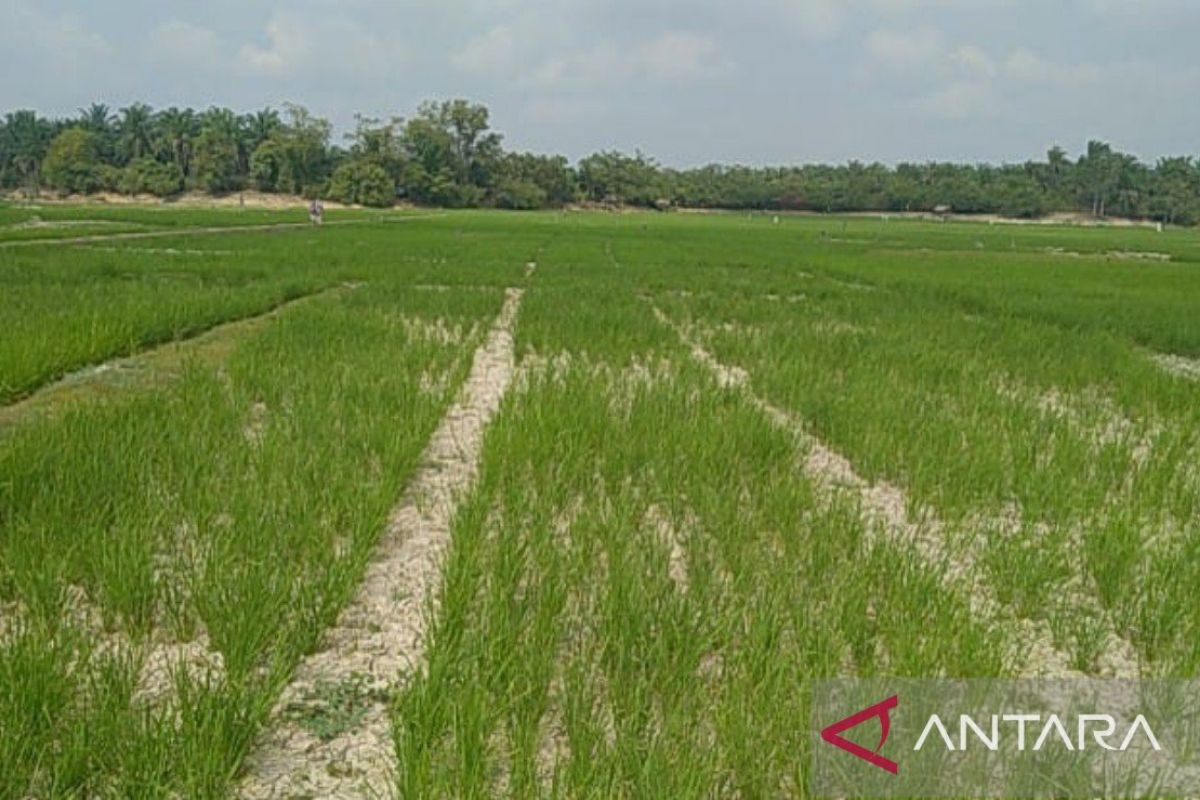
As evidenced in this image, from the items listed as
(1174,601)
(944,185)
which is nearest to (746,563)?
(1174,601)

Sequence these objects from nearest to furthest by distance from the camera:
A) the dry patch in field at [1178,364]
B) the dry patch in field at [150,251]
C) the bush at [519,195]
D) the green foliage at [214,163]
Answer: the dry patch in field at [1178,364] → the dry patch in field at [150,251] → the green foliage at [214,163] → the bush at [519,195]

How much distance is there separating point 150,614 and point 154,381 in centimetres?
430

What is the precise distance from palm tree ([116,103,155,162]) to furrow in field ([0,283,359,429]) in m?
80.0

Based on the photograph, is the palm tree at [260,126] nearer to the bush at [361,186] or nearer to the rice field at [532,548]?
the bush at [361,186]

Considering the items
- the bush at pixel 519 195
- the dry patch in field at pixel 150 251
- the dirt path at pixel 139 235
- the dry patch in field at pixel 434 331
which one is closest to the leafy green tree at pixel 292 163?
the bush at pixel 519 195

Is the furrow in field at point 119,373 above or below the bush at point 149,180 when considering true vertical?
below

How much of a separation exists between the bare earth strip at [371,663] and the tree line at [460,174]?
236 ft

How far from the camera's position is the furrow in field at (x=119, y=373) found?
561cm

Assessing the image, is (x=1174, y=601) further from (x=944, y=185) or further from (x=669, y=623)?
(x=944, y=185)

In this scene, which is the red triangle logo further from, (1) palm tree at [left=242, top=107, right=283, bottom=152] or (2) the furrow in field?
(1) palm tree at [left=242, top=107, right=283, bottom=152]

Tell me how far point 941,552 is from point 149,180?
261 ft

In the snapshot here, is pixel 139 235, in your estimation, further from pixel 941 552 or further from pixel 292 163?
pixel 292 163

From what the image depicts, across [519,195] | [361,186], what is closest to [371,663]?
[361,186]

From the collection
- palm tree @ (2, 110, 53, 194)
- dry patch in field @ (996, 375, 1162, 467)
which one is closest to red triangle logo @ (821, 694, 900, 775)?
dry patch in field @ (996, 375, 1162, 467)
